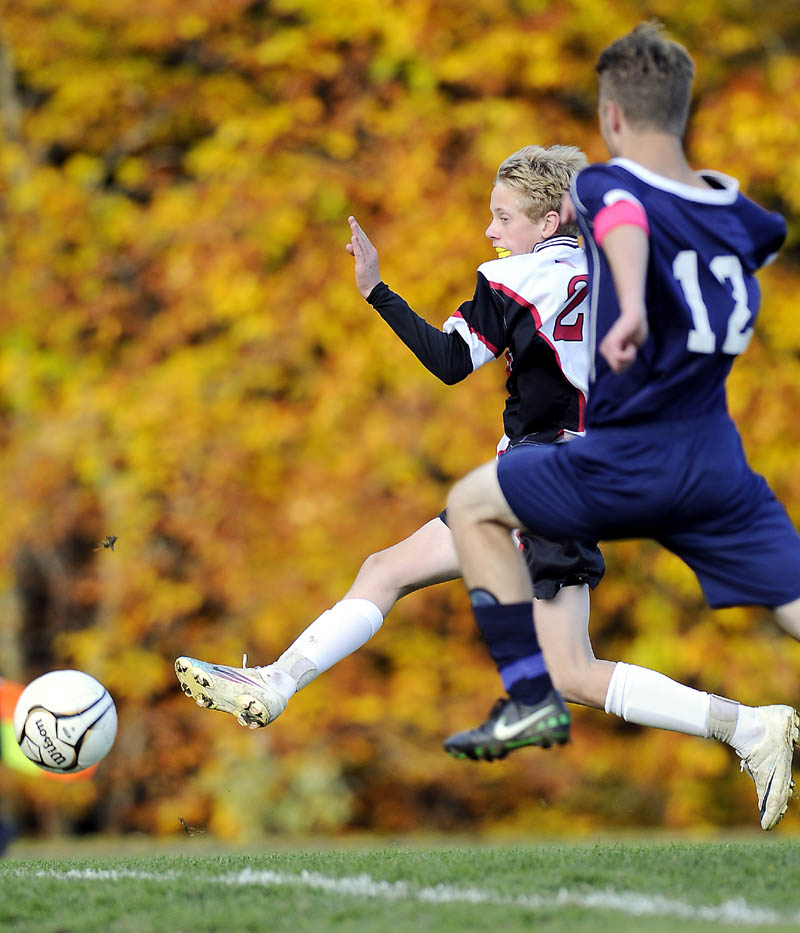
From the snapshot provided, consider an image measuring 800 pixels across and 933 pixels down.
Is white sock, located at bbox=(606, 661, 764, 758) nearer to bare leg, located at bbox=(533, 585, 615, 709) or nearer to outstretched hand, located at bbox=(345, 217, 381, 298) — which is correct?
bare leg, located at bbox=(533, 585, 615, 709)

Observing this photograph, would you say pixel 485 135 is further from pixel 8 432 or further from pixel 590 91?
pixel 8 432

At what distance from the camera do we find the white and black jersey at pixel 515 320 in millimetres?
4352

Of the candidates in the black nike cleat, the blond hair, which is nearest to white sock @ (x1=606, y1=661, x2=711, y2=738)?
the black nike cleat

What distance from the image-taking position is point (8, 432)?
37.3 feet

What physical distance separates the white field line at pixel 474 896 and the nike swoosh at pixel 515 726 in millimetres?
409

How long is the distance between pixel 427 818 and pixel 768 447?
4.11 m

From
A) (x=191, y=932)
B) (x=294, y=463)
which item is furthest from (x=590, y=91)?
(x=191, y=932)

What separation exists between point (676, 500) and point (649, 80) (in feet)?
3.52

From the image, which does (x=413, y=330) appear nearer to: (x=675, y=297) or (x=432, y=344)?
(x=432, y=344)

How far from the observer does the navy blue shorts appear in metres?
3.54

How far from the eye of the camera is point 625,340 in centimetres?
330

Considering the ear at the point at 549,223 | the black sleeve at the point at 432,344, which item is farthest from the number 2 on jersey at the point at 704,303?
the ear at the point at 549,223

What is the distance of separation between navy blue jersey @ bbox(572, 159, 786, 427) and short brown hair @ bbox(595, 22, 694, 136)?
0.14m

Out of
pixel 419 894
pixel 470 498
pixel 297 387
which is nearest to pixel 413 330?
pixel 470 498
